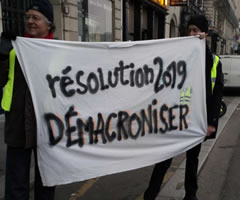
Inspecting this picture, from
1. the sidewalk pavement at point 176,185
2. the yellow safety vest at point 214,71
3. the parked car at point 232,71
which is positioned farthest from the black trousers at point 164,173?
the parked car at point 232,71

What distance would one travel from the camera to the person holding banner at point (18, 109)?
2066mm

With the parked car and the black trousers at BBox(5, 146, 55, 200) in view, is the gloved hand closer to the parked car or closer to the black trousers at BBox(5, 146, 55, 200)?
the black trousers at BBox(5, 146, 55, 200)

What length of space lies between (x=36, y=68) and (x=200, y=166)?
2885 mm

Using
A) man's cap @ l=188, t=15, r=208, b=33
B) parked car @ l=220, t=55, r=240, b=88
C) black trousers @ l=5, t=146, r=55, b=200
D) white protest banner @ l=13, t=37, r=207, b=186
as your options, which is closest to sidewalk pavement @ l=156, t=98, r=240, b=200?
white protest banner @ l=13, t=37, r=207, b=186

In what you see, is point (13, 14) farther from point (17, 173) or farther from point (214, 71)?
point (17, 173)

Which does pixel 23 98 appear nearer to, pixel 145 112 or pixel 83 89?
pixel 83 89

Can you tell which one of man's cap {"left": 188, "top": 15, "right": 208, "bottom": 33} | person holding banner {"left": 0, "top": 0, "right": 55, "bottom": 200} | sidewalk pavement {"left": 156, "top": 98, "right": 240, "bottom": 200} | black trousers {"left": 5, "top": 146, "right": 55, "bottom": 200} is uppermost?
man's cap {"left": 188, "top": 15, "right": 208, "bottom": 33}

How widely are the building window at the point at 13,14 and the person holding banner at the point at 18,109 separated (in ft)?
17.0

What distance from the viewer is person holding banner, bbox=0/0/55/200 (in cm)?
207

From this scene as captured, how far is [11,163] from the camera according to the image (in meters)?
2.13

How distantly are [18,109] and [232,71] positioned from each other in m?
11.6

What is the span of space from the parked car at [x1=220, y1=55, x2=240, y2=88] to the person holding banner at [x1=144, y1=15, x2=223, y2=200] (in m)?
10.1

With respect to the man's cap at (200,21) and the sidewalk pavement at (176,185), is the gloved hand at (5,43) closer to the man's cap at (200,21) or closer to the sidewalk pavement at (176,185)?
the man's cap at (200,21)

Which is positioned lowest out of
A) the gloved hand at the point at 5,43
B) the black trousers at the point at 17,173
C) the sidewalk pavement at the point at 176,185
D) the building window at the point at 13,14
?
the sidewalk pavement at the point at 176,185
